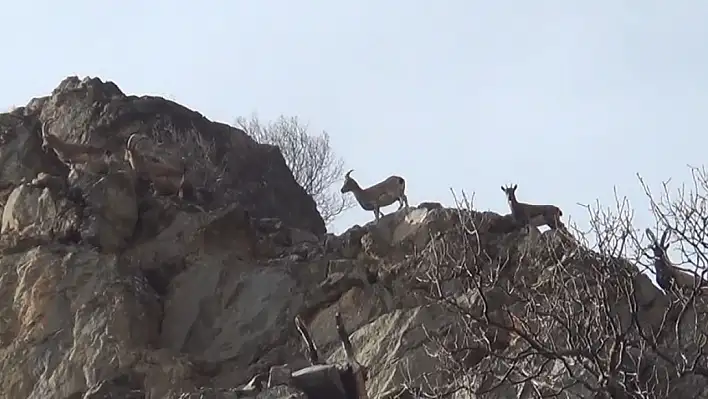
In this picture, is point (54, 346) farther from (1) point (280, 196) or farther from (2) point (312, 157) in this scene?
(2) point (312, 157)

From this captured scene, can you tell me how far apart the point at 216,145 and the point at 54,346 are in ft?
34.2

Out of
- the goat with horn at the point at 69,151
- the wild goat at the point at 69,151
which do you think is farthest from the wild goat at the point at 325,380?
the wild goat at the point at 69,151

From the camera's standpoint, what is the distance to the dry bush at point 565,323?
14.4 meters

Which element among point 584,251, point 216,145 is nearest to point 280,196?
point 216,145

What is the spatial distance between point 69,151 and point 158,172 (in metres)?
2.61

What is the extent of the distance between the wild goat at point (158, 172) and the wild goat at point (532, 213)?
7312 mm

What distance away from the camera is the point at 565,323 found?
580 inches

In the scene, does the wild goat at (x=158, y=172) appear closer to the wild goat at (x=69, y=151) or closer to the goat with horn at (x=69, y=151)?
the goat with horn at (x=69, y=151)

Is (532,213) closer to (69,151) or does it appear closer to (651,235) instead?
(651,235)

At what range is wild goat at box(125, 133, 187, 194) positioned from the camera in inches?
999

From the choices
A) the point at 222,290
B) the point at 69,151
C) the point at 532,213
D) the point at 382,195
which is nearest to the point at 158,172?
the point at 69,151

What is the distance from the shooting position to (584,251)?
1655cm

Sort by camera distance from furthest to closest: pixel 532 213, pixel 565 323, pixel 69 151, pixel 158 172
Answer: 1. pixel 69 151
2. pixel 158 172
3. pixel 532 213
4. pixel 565 323

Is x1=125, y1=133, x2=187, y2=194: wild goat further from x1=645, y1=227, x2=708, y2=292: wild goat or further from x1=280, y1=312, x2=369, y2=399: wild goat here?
x1=645, y1=227, x2=708, y2=292: wild goat
